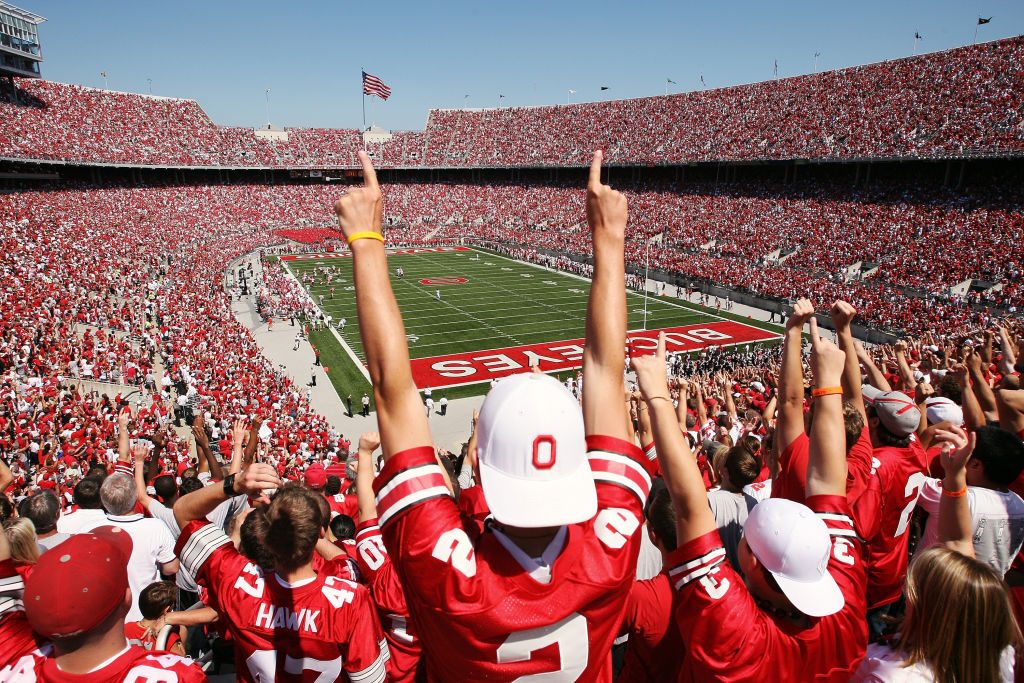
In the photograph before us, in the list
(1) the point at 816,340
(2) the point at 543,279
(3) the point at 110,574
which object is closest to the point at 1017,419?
(1) the point at 816,340

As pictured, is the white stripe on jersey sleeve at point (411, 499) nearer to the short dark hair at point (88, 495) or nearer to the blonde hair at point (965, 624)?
the blonde hair at point (965, 624)

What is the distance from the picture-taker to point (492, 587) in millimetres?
1459

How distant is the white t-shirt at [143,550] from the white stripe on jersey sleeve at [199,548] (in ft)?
4.08

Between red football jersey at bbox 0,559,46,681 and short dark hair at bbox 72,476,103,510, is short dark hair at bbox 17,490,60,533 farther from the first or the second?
red football jersey at bbox 0,559,46,681

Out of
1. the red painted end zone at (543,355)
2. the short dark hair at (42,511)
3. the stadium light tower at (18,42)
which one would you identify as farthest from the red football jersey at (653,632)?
→ the stadium light tower at (18,42)

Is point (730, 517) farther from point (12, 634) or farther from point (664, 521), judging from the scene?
point (12, 634)

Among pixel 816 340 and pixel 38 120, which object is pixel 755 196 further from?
pixel 38 120

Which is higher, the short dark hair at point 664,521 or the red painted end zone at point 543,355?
the short dark hair at point 664,521

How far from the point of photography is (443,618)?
57.4 inches

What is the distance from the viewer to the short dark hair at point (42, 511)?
4.05 m

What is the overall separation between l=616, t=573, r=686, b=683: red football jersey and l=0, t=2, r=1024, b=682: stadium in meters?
0.01

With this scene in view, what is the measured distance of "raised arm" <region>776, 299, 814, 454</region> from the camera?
2.97m

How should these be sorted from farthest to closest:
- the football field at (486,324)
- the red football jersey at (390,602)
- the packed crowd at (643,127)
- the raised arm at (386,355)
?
the packed crowd at (643,127), the football field at (486,324), the red football jersey at (390,602), the raised arm at (386,355)

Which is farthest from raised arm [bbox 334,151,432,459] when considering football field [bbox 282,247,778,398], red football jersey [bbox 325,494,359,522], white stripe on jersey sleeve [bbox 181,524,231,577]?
football field [bbox 282,247,778,398]
